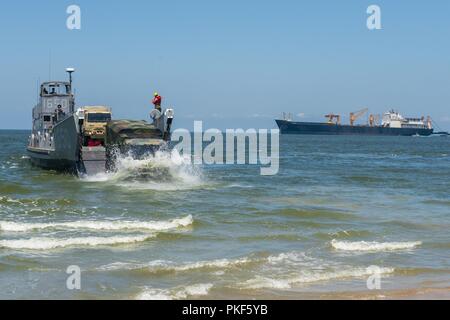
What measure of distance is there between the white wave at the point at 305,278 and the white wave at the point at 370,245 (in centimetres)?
199

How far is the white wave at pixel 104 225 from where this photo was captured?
16062mm

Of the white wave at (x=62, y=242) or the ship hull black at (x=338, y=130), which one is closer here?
the white wave at (x=62, y=242)

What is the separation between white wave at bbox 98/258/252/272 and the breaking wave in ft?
45.9

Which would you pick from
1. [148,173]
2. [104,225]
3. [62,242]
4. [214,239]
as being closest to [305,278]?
[214,239]

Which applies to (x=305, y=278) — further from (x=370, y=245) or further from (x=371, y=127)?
(x=371, y=127)

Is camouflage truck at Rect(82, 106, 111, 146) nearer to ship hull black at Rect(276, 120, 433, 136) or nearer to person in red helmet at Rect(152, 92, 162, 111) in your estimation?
person in red helmet at Rect(152, 92, 162, 111)

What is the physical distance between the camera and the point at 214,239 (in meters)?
15.4

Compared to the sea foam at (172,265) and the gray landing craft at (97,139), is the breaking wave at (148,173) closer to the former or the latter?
the gray landing craft at (97,139)

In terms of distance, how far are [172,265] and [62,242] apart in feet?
9.44

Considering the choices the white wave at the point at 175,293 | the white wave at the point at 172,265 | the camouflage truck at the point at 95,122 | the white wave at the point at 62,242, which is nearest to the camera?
the white wave at the point at 175,293

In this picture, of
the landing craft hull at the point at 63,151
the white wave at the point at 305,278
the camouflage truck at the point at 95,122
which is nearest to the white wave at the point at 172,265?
the white wave at the point at 305,278

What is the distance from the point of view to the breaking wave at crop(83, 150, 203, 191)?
90.1ft

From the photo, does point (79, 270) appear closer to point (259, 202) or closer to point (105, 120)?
point (259, 202)
